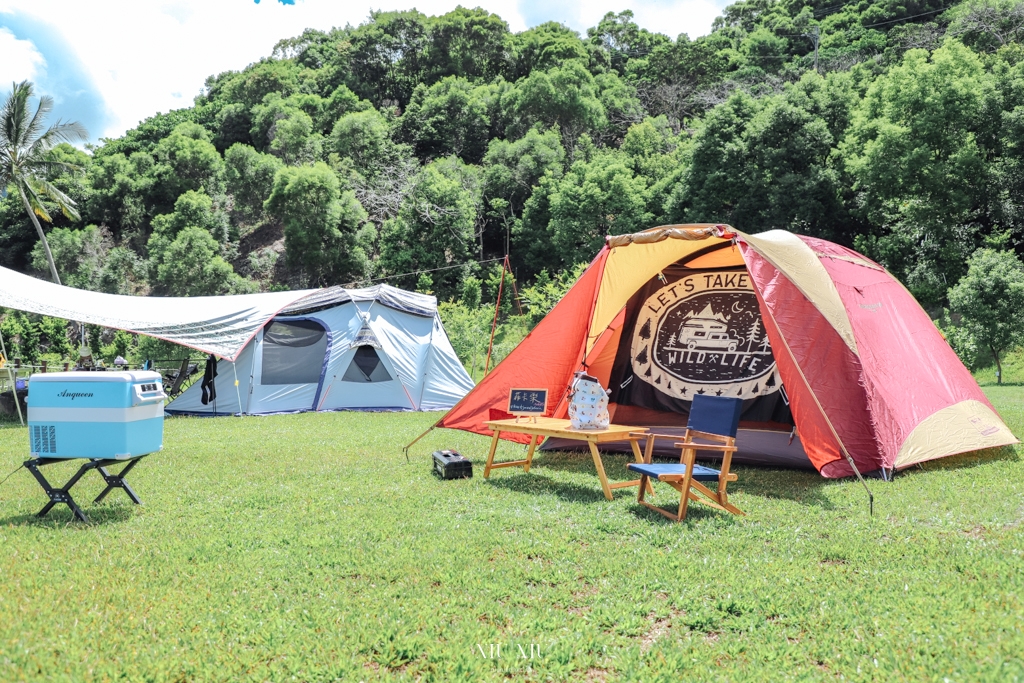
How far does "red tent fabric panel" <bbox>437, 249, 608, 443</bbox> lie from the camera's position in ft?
22.6

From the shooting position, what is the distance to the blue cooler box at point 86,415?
14.4 feet

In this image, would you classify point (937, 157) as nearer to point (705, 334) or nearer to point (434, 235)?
point (434, 235)

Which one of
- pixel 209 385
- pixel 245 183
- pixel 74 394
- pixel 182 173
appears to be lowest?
pixel 209 385

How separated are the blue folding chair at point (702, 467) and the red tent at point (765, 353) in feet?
2.32

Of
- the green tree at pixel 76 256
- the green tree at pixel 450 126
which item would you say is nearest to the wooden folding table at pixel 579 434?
the green tree at pixel 76 256

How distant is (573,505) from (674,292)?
10.6 feet

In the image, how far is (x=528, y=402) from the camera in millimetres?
6191

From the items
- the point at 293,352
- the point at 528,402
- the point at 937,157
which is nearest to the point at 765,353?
the point at 528,402

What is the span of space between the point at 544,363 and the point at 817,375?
2486 millimetres

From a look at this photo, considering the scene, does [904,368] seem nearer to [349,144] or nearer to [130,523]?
[130,523]

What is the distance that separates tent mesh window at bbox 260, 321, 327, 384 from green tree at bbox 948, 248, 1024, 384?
1459cm

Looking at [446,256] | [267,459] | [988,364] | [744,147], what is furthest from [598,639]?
[446,256]

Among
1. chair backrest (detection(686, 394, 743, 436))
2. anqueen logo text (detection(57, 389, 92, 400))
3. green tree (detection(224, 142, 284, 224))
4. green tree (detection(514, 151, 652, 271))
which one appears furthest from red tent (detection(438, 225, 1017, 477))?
green tree (detection(224, 142, 284, 224))

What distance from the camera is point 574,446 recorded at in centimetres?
730
